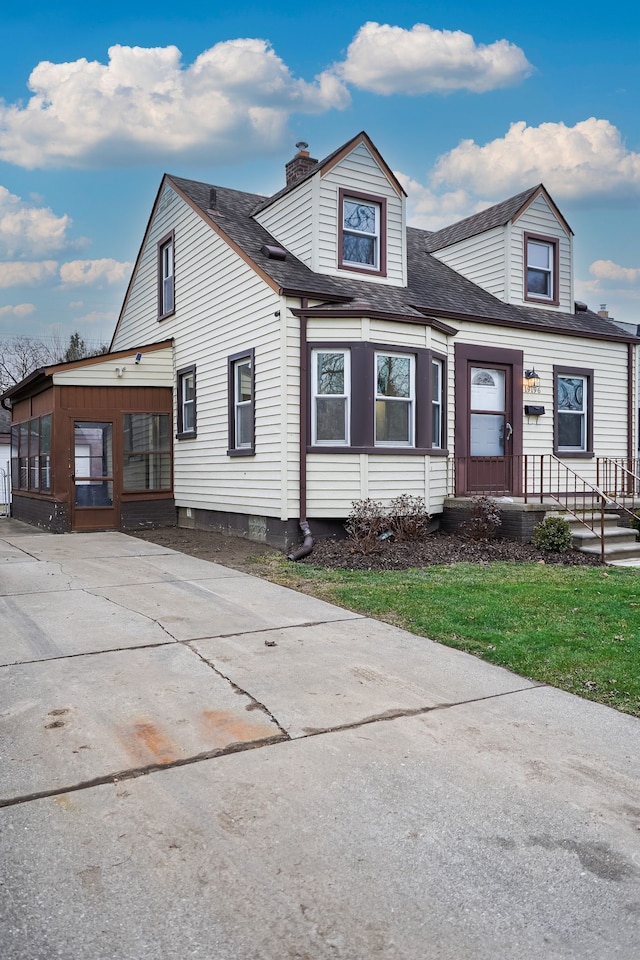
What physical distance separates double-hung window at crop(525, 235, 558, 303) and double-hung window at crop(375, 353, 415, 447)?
4715 mm

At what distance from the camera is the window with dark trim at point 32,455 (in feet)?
47.9

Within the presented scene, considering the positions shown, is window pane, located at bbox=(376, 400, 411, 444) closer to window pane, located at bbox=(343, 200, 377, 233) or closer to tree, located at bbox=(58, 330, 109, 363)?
window pane, located at bbox=(343, 200, 377, 233)

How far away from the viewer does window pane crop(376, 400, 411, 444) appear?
1124 centimetres

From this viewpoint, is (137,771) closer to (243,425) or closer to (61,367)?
(243,425)

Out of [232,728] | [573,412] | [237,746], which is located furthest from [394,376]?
[237,746]

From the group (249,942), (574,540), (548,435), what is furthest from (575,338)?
(249,942)

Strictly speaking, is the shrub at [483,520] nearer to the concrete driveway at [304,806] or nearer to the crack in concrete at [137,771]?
the concrete driveway at [304,806]

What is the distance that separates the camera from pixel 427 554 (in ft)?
32.9

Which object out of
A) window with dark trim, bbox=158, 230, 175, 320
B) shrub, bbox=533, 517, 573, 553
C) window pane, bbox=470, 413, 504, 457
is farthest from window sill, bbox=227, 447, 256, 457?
shrub, bbox=533, 517, 573, 553

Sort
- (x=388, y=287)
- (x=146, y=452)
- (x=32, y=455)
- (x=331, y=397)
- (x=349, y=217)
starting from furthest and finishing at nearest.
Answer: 1. (x=32, y=455)
2. (x=146, y=452)
3. (x=388, y=287)
4. (x=349, y=217)
5. (x=331, y=397)

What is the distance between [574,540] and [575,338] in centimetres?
563

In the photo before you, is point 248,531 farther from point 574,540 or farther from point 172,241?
point 172,241

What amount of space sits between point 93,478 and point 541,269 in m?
10.4

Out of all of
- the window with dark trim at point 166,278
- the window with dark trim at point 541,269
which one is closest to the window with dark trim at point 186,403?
the window with dark trim at point 166,278
